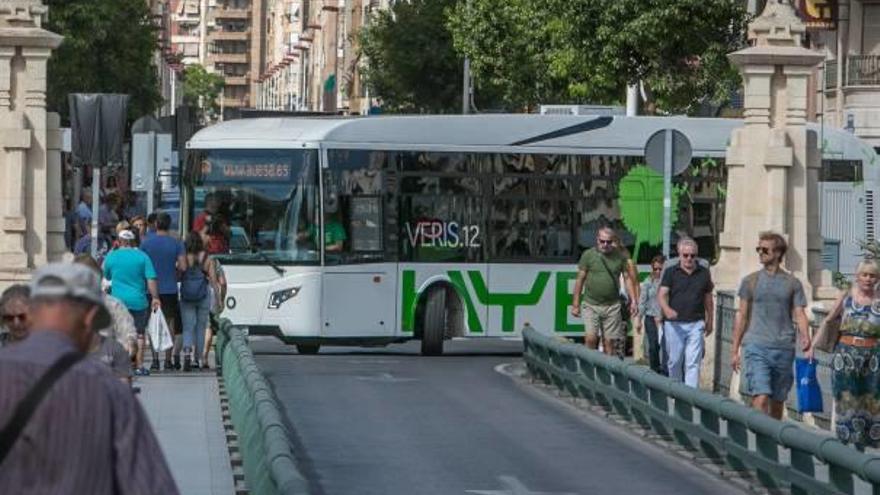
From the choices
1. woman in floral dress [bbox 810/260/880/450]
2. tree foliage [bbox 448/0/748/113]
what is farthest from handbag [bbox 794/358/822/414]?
tree foliage [bbox 448/0/748/113]

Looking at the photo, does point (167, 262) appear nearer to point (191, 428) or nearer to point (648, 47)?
point (191, 428)

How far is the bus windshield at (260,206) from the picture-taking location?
31312 mm

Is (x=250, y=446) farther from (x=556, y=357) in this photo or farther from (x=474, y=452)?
(x=556, y=357)

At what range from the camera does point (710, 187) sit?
108 feet

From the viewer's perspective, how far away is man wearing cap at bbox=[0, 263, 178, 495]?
20.9 feet

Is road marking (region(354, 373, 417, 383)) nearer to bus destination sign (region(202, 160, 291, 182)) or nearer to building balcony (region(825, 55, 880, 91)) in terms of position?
bus destination sign (region(202, 160, 291, 182))

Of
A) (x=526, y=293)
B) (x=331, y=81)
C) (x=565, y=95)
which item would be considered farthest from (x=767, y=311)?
(x=331, y=81)

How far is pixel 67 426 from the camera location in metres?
6.39

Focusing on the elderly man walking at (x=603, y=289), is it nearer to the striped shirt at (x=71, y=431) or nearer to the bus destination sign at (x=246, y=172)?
the bus destination sign at (x=246, y=172)

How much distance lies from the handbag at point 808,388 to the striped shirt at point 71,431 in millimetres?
13434

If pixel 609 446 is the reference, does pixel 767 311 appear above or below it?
above

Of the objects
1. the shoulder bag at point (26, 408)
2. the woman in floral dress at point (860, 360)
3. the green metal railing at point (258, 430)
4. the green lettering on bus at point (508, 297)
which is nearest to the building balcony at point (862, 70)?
the green lettering on bus at point (508, 297)

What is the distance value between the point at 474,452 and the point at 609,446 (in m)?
1.28

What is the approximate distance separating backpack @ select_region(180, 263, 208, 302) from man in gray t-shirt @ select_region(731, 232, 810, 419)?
10.3m
